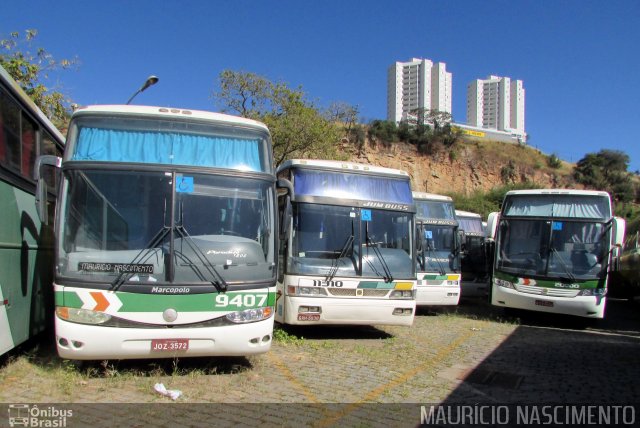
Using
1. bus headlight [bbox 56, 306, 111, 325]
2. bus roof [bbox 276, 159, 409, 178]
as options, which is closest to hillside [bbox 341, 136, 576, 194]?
bus roof [bbox 276, 159, 409, 178]

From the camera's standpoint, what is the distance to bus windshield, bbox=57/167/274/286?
6.25 metres

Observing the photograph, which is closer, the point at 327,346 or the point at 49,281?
the point at 49,281

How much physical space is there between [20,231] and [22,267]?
444 mm

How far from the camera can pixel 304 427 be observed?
5.22 meters

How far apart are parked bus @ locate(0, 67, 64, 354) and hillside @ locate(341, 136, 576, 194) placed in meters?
48.7

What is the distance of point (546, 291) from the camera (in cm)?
1277

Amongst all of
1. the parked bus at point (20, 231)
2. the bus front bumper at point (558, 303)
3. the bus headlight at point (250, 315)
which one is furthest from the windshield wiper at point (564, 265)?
the parked bus at point (20, 231)

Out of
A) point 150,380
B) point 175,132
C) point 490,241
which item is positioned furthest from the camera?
point 490,241

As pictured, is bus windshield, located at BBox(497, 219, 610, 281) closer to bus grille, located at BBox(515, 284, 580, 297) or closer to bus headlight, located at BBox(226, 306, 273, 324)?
bus grille, located at BBox(515, 284, 580, 297)

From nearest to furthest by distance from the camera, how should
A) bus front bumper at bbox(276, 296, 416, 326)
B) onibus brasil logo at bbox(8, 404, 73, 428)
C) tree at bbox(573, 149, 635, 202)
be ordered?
onibus brasil logo at bbox(8, 404, 73, 428)
bus front bumper at bbox(276, 296, 416, 326)
tree at bbox(573, 149, 635, 202)

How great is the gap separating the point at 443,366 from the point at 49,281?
597 cm

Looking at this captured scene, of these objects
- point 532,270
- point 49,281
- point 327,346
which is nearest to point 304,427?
point 327,346

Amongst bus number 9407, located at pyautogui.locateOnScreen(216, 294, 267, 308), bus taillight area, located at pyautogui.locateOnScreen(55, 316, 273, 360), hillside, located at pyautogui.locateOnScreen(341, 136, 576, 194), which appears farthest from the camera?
hillside, located at pyautogui.locateOnScreen(341, 136, 576, 194)

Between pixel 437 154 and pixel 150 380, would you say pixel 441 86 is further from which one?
pixel 150 380
